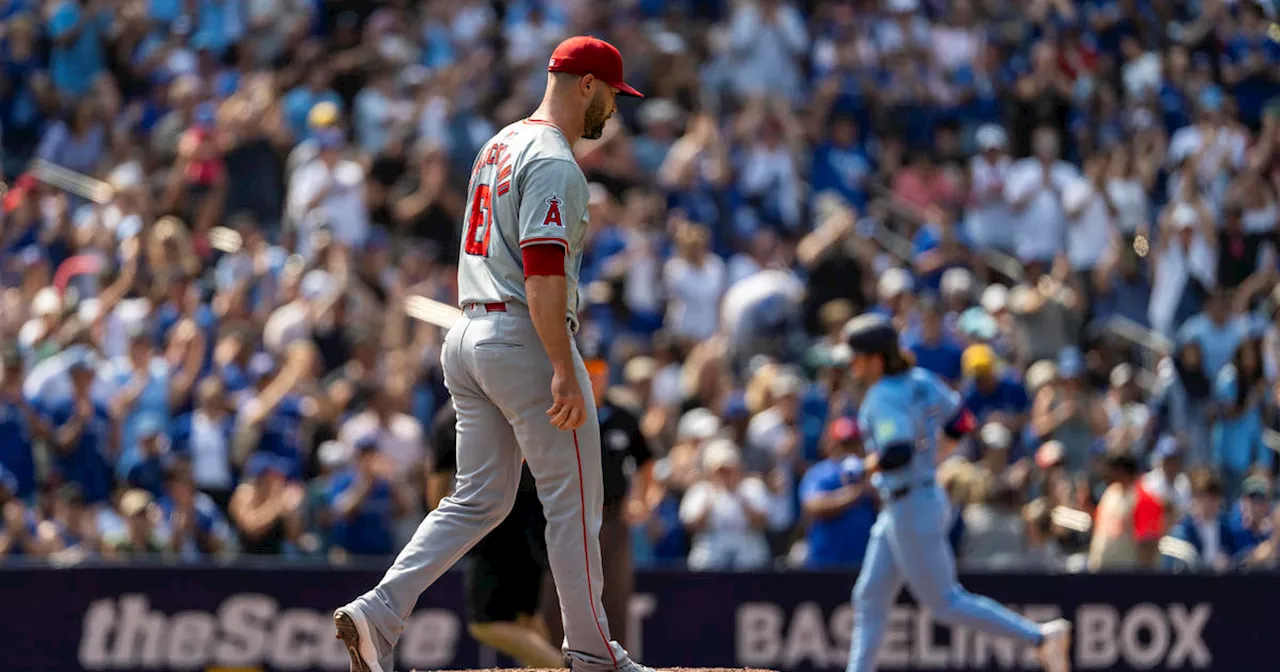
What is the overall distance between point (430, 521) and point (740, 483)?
7.22 m

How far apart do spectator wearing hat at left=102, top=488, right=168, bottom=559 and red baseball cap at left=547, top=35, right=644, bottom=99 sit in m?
→ 7.27

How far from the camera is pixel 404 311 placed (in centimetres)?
1498

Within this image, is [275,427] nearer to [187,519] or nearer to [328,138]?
[187,519]

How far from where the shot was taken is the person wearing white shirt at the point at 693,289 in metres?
15.6

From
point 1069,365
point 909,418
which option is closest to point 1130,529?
point 1069,365

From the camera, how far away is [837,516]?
12555mm

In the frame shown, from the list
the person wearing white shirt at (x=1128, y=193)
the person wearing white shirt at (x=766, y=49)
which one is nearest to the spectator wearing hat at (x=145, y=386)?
the person wearing white shirt at (x=766, y=49)

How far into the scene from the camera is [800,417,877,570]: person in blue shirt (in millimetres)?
12430

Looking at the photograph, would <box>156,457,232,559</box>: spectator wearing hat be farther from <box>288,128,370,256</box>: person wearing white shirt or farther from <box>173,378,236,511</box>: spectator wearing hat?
<box>288,128,370,256</box>: person wearing white shirt

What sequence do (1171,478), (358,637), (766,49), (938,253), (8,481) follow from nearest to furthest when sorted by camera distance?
(358,637), (8,481), (1171,478), (938,253), (766,49)

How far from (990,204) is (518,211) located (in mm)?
12017

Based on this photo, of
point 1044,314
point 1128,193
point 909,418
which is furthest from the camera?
point 1128,193

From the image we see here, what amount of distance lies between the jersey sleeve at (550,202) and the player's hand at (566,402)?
0.41 meters

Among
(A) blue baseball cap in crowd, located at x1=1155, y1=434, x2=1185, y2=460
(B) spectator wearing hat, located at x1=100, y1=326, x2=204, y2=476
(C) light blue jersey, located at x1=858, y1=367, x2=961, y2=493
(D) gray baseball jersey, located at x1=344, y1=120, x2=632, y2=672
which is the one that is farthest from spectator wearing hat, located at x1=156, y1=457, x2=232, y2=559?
(D) gray baseball jersey, located at x1=344, y1=120, x2=632, y2=672
